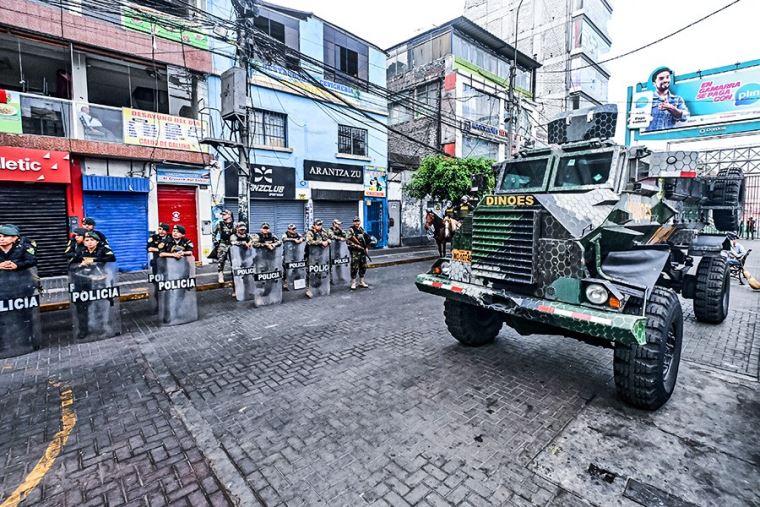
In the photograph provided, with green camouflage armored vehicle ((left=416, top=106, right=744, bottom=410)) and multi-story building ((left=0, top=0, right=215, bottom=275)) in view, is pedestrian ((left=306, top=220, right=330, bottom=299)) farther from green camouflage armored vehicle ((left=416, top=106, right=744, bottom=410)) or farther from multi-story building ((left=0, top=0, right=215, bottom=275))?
multi-story building ((left=0, top=0, right=215, bottom=275))

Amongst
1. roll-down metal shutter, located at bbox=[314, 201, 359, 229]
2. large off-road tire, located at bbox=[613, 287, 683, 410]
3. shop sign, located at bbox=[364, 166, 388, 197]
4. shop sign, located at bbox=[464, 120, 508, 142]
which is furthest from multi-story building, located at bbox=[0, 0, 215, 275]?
shop sign, located at bbox=[464, 120, 508, 142]

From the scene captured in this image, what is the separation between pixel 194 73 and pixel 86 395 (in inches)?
494

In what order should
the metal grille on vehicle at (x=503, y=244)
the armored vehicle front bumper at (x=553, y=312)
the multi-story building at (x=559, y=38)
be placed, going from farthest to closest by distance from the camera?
the multi-story building at (x=559, y=38) < the metal grille on vehicle at (x=503, y=244) < the armored vehicle front bumper at (x=553, y=312)

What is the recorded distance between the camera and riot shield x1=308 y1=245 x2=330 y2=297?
30.5ft

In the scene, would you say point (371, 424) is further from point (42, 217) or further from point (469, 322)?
point (42, 217)

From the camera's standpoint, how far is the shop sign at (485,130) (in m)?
22.2

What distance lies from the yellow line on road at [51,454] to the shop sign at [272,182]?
1146 centimetres

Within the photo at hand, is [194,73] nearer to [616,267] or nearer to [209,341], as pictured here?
[209,341]

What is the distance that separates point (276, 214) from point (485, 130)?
1475 centimetres

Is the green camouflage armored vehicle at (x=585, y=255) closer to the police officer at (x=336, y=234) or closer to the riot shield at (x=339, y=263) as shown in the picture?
the police officer at (x=336, y=234)

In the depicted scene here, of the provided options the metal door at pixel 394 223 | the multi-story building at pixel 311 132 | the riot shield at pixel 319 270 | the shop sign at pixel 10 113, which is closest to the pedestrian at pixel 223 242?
the riot shield at pixel 319 270

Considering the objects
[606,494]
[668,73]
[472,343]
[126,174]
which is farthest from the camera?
[668,73]

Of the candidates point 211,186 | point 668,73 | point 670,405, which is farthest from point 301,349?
point 668,73

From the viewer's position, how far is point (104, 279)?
20.4 ft
